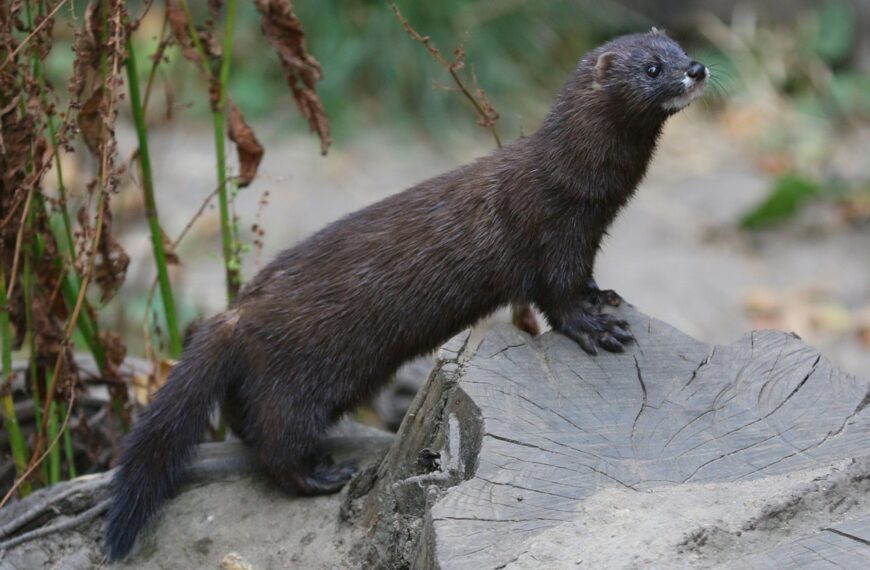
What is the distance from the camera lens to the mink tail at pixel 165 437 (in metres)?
3.36

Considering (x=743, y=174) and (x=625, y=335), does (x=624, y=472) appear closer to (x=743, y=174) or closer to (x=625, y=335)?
(x=625, y=335)

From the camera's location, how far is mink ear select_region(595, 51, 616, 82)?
11.1ft

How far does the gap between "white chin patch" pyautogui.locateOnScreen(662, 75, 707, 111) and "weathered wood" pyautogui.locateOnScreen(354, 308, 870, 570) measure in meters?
0.61

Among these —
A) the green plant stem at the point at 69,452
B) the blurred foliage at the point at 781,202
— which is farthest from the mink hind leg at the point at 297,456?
the blurred foliage at the point at 781,202

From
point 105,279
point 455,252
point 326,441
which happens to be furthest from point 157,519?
point 455,252

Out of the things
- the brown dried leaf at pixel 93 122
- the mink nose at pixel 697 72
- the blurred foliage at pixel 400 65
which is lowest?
the brown dried leaf at pixel 93 122

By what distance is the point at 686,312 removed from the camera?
666 centimetres

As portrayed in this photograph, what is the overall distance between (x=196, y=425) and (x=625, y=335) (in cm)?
126

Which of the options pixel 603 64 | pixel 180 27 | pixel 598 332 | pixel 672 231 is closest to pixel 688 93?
pixel 603 64

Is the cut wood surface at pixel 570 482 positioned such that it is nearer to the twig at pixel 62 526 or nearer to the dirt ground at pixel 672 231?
the twig at pixel 62 526

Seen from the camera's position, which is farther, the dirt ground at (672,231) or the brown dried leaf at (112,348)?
the dirt ground at (672,231)

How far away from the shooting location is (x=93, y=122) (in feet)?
12.0

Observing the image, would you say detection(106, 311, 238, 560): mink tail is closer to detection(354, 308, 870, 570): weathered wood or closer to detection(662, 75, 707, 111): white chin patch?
detection(354, 308, 870, 570): weathered wood

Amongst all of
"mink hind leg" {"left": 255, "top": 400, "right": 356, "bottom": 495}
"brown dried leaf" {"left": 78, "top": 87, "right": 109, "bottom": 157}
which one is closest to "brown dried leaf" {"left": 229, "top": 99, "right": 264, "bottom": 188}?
"brown dried leaf" {"left": 78, "top": 87, "right": 109, "bottom": 157}
